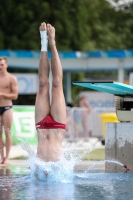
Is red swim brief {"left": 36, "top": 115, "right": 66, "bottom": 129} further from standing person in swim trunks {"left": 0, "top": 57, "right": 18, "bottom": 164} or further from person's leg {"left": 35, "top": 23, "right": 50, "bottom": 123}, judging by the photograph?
standing person in swim trunks {"left": 0, "top": 57, "right": 18, "bottom": 164}

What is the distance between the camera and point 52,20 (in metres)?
35.8

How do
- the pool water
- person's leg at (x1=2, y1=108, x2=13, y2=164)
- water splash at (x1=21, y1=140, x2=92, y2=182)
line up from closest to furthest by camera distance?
1. the pool water
2. water splash at (x1=21, y1=140, x2=92, y2=182)
3. person's leg at (x1=2, y1=108, x2=13, y2=164)

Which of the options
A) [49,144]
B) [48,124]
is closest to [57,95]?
[48,124]

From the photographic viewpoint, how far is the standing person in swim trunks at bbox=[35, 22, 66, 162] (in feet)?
28.2

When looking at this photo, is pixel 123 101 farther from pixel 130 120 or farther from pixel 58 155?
pixel 58 155

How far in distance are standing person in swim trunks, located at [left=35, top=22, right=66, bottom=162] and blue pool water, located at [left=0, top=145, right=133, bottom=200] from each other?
0.50 ft

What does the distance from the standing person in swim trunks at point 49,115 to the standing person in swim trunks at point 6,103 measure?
10.1 ft

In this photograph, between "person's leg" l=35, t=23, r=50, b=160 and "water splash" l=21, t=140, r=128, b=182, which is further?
"person's leg" l=35, t=23, r=50, b=160

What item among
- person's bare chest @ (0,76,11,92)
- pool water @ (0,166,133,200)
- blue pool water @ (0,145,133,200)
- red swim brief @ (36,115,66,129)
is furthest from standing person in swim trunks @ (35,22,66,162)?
person's bare chest @ (0,76,11,92)

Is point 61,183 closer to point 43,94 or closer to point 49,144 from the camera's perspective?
point 49,144

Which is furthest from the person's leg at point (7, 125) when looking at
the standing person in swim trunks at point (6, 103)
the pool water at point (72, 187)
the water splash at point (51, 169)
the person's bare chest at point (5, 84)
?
the water splash at point (51, 169)

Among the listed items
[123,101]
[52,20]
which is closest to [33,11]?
[52,20]

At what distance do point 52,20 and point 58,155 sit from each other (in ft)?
90.9

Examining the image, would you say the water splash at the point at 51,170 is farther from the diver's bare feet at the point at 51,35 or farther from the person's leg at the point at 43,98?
the diver's bare feet at the point at 51,35
